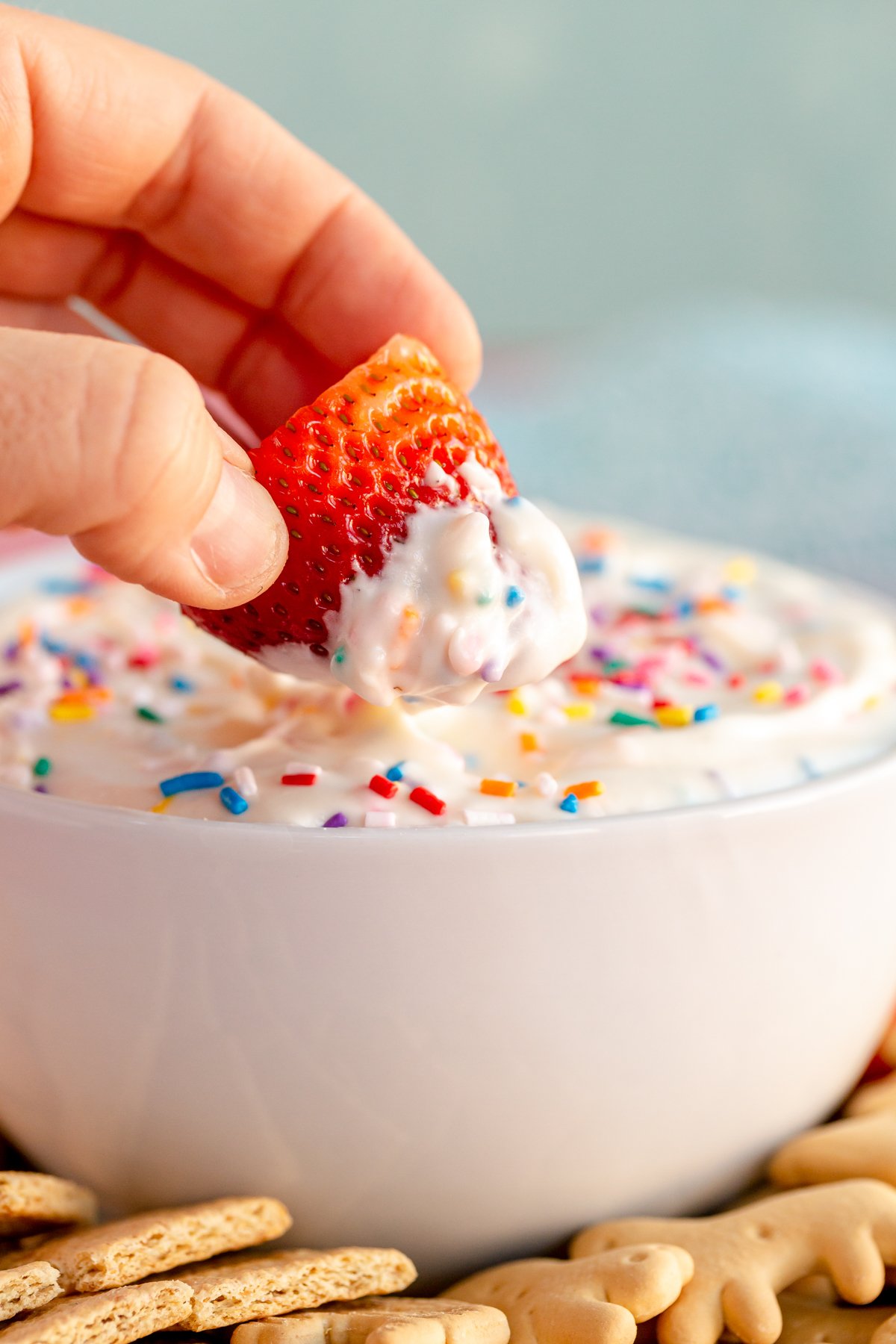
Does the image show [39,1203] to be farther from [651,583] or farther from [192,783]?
[651,583]

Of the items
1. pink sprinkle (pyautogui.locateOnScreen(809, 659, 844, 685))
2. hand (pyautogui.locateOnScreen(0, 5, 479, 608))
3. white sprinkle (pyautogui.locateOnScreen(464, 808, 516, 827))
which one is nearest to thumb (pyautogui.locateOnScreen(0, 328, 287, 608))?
hand (pyautogui.locateOnScreen(0, 5, 479, 608))

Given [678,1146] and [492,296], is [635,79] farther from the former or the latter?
[678,1146]

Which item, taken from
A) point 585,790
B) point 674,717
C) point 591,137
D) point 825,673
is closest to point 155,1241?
point 585,790

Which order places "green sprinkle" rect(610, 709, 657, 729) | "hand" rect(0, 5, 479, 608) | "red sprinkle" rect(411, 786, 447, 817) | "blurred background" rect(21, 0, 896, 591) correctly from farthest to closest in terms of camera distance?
"blurred background" rect(21, 0, 896, 591), "green sprinkle" rect(610, 709, 657, 729), "red sprinkle" rect(411, 786, 447, 817), "hand" rect(0, 5, 479, 608)

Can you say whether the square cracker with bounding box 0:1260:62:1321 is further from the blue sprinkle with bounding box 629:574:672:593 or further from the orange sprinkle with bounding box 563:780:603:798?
the blue sprinkle with bounding box 629:574:672:593

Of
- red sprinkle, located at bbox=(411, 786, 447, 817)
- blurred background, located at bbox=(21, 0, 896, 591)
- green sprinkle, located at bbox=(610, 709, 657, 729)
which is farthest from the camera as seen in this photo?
blurred background, located at bbox=(21, 0, 896, 591)

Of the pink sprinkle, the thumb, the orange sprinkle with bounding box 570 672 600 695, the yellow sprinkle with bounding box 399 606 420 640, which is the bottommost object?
the orange sprinkle with bounding box 570 672 600 695
